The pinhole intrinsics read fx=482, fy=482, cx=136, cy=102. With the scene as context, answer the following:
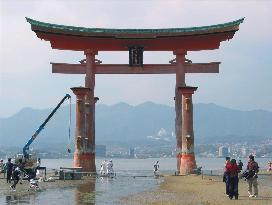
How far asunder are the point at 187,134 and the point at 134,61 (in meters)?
7.17

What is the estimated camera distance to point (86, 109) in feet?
120

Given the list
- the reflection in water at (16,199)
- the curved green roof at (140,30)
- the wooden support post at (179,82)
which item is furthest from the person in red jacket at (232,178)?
the curved green roof at (140,30)

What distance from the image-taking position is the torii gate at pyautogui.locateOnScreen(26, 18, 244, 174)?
35.4m

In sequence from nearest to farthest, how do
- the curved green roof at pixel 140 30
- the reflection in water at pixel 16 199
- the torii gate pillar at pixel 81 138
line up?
the reflection in water at pixel 16 199 → the curved green roof at pixel 140 30 → the torii gate pillar at pixel 81 138

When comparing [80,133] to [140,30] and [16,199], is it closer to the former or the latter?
[140,30]

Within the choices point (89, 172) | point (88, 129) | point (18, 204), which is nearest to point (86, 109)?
point (88, 129)

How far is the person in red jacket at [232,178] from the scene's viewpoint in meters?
18.8

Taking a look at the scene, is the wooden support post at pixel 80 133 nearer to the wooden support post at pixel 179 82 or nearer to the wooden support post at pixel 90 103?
the wooden support post at pixel 90 103

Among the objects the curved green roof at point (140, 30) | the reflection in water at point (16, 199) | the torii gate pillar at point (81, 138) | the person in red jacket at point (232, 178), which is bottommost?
the reflection in water at point (16, 199)

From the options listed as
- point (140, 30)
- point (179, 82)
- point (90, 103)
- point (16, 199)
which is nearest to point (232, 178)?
point (16, 199)

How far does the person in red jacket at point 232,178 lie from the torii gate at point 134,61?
52.8ft

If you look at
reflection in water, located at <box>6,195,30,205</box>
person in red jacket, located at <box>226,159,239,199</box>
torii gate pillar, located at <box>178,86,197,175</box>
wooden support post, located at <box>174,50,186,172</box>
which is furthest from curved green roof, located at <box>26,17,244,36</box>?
person in red jacket, located at <box>226,159,239,199</box>

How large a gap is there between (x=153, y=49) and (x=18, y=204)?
23293 mm

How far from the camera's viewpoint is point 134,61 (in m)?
37.6
